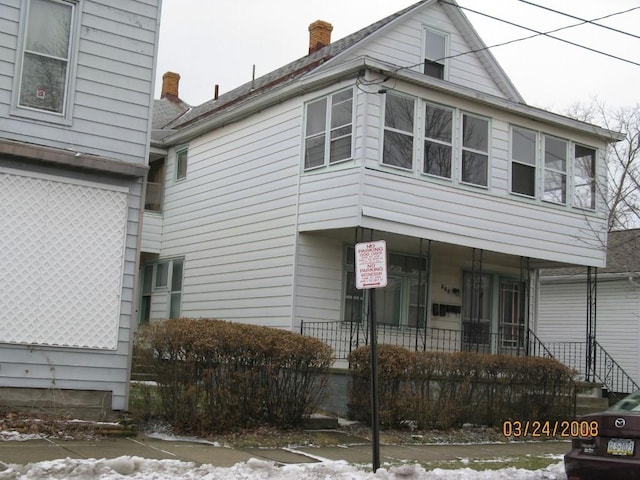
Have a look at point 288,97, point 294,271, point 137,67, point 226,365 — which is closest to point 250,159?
point 288,97

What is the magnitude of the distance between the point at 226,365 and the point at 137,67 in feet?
15.1

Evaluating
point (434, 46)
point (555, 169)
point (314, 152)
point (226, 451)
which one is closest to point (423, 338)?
point (314, 152)

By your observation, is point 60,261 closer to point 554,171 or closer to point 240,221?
point 240,221

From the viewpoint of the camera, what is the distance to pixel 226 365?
438 inches

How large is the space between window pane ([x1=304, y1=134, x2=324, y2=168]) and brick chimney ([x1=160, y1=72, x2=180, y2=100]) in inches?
543

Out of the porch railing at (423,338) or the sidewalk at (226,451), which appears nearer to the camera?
the sidewalk at (226,451)

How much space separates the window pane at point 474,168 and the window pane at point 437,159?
1.62ft

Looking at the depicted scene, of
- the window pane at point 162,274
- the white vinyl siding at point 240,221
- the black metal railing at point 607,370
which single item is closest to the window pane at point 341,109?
the white vinyl siding at point 240,221

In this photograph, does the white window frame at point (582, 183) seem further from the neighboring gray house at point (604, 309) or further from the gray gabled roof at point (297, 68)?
the gray gabled roof at point (297, 68)

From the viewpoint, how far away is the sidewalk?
8695 mm

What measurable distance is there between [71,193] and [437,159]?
26.1ft

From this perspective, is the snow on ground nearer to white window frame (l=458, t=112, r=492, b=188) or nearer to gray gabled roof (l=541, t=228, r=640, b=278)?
white window frame (l=458, t=112, r=492, b=188)

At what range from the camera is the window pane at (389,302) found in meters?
16.8
